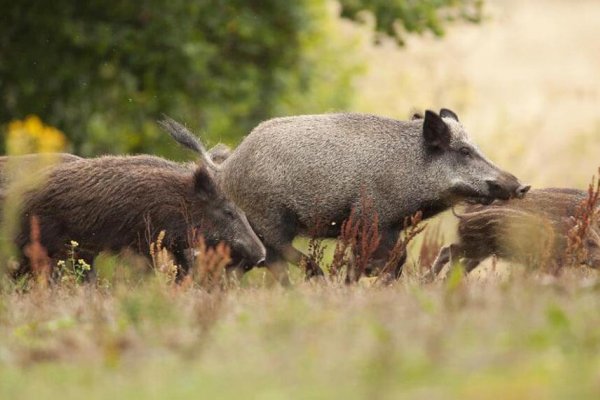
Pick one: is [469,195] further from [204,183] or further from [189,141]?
[189,141]

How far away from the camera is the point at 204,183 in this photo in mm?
11484

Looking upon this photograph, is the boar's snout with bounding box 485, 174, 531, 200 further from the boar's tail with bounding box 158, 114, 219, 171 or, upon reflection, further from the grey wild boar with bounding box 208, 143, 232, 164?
the grey wild boar with bounding box 208, 143, 232, 164

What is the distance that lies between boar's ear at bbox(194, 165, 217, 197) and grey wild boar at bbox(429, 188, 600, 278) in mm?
1995

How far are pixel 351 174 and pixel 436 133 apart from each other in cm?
78

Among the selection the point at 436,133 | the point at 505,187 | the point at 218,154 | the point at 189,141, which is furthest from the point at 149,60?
the point at 505,187

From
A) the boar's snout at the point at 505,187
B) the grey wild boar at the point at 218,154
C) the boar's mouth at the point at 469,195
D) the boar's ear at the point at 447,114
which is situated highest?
the boar's ear at the point at 447,114

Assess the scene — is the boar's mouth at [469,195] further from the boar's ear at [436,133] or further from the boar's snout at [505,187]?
the boar's ear at [436,133]

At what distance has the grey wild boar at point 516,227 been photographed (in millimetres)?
10250

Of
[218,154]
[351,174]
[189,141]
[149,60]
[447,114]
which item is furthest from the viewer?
[149,60]

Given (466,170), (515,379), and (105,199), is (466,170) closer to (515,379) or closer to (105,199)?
(105,199)

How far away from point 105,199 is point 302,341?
520 cm

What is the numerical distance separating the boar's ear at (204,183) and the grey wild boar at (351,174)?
399 mm

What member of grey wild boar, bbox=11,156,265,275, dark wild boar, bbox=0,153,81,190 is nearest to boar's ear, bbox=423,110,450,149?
grey wild boar, bbox=11,156,265,275

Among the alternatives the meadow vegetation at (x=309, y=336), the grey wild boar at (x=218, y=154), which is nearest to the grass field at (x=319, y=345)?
the meadow vegetation at (x=309, y=336)
